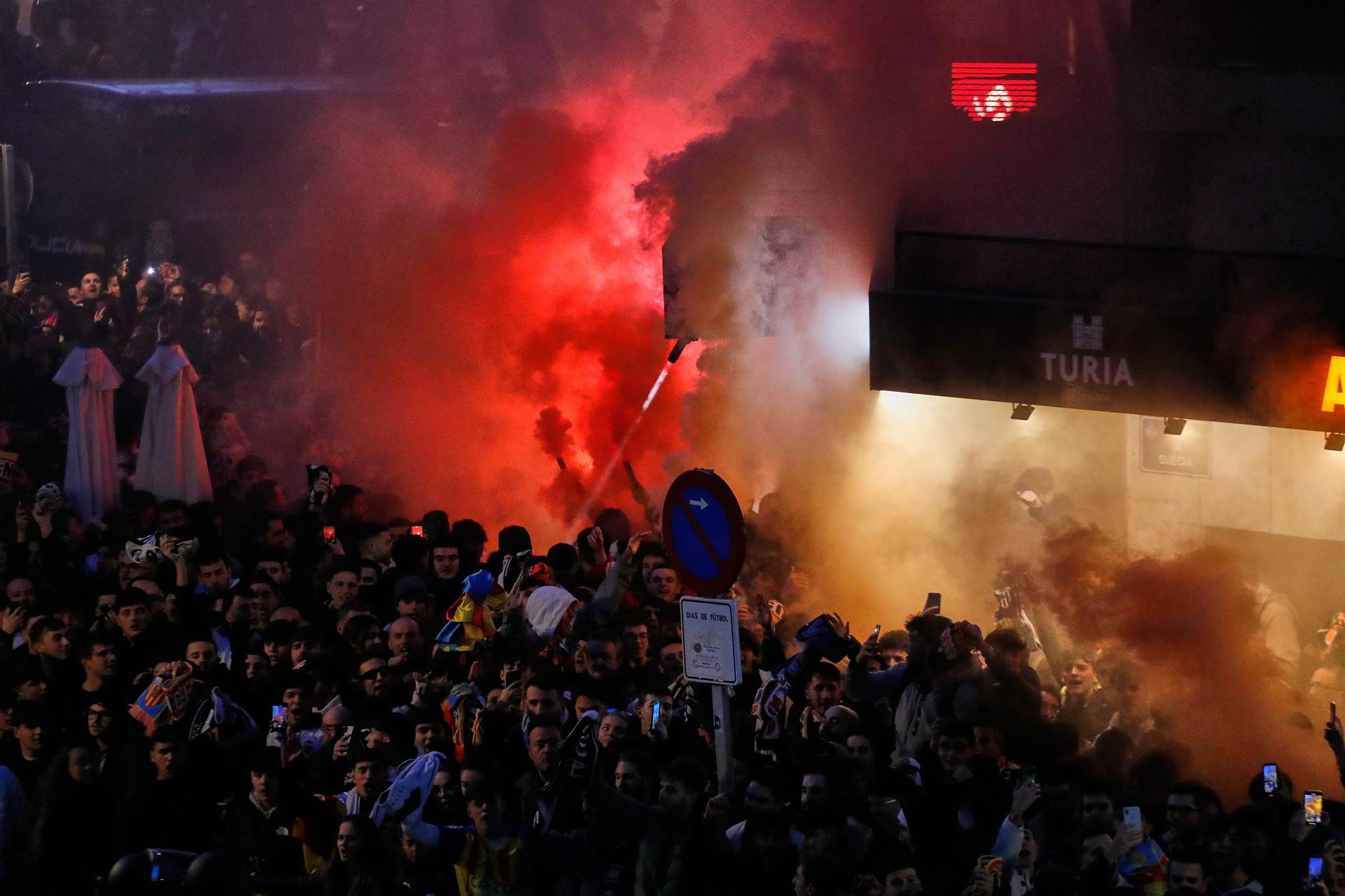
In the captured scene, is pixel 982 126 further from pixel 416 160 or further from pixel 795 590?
pixel 416 160

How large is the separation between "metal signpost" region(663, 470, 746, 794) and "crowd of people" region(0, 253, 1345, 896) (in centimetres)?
22

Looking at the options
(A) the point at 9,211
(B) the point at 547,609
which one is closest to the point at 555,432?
(B) the point at 547,609

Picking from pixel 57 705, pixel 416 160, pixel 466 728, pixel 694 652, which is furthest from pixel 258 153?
pixel 694 652

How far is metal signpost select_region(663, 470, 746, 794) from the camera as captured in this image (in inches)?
216

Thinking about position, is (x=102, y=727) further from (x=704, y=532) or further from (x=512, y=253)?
(x=512, y=253)

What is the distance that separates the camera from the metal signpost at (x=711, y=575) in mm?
5492

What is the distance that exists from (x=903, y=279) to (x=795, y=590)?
6.50ft

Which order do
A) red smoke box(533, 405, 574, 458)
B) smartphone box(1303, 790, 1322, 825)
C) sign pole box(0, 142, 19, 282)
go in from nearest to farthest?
smartphone box(1303, 790, 1322, 825), red smoke box(533, 405, 574, 458), sign pole box(0, 142, 19, 282)

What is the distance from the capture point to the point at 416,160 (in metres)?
15.6

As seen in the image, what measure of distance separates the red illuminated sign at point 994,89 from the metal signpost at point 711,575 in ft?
16.6

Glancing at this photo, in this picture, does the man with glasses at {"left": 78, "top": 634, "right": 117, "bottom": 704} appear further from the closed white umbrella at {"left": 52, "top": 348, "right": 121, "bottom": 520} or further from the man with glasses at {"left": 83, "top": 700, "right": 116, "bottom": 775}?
the closed white umbrella at {"left": 52, "top": 348, "right": 121, "bottom": 520}

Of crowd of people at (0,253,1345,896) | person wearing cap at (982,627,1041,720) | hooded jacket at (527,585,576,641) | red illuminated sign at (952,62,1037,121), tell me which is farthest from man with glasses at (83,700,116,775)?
red illuminated sign at (952,62,1037,121)

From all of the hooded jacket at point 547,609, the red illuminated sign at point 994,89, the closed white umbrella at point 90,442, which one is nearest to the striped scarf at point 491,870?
the hooded jacket at point 547,609

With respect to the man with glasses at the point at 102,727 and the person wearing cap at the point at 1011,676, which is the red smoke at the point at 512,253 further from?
the man with glasses at the point at 102,727
